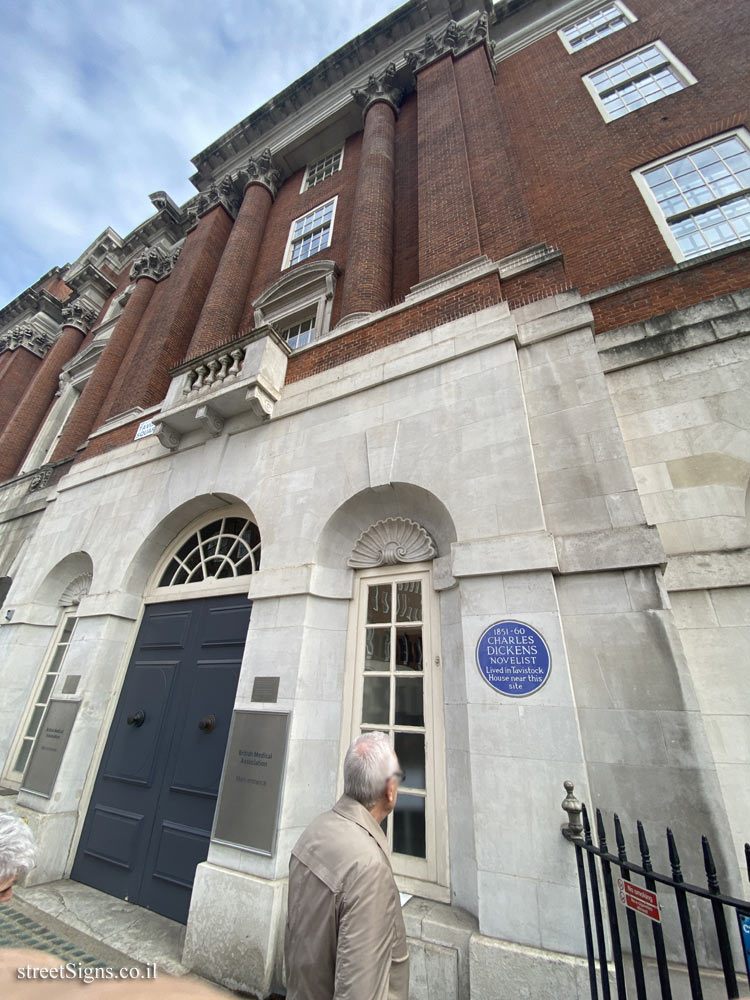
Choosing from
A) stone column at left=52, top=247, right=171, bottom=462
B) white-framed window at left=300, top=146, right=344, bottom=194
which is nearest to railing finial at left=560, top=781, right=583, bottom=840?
stone column at left=52, top=247, right=171, bottom=462

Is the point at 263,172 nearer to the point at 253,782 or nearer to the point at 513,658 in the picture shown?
the point at 513,658

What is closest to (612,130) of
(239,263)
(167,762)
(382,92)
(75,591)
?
(382,92)

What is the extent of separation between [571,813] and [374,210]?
35.0 feet

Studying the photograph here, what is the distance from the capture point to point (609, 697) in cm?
338

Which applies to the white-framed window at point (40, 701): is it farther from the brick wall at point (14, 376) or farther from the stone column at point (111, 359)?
the brick wall at point (14, 376)

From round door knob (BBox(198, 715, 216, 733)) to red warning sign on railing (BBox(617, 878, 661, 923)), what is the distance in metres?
4.61

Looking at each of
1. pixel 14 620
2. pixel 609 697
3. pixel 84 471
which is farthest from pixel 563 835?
pixel 84 471

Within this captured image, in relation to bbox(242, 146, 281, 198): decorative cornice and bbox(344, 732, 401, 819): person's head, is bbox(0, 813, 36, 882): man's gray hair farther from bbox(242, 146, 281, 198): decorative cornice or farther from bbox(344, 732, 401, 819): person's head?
bbox(242, 146, 281, 198): decorative cornice

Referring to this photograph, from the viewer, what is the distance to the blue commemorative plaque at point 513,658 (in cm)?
357

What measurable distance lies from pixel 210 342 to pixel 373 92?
863cm

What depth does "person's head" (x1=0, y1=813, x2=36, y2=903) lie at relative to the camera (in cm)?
188

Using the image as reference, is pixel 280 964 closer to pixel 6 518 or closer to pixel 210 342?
pixel 210 342

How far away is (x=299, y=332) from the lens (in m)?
9.95

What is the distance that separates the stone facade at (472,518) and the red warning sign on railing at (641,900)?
0.82 meters
